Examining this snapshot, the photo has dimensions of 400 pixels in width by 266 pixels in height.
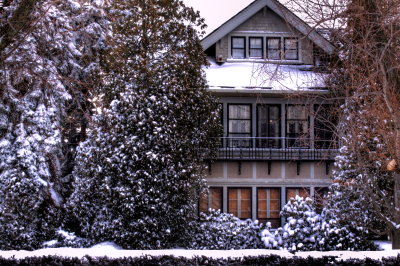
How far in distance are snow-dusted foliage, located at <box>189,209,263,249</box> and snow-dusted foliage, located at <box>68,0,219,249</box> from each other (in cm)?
84

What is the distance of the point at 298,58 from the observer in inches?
993

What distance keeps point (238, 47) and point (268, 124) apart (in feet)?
12.0

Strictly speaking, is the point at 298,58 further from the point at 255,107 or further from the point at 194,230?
the point at 194,230

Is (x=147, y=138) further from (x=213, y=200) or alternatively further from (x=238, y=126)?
(x=238, y=126)

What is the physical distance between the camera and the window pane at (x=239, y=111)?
24188 millimetres

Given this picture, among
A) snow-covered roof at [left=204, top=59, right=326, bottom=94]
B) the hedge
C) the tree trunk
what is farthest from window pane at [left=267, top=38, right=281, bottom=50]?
the hedge

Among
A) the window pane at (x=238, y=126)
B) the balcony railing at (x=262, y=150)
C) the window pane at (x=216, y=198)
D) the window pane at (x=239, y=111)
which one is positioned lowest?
the window pane at (x=216, y=198)

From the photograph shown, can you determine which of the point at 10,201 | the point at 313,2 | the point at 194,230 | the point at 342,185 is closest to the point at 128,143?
the point at 194,230

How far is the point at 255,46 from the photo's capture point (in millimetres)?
25062

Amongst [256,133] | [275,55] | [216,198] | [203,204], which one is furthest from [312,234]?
[275,55]

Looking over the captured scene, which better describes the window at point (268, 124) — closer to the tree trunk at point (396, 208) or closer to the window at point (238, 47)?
the window at point (238, 47)

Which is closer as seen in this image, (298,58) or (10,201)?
(10,201)

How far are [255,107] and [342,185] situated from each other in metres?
6.71

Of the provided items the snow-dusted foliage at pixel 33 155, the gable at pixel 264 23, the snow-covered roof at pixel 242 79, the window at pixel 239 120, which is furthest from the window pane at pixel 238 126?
the snow-dusted foliage at pixel 33 155
